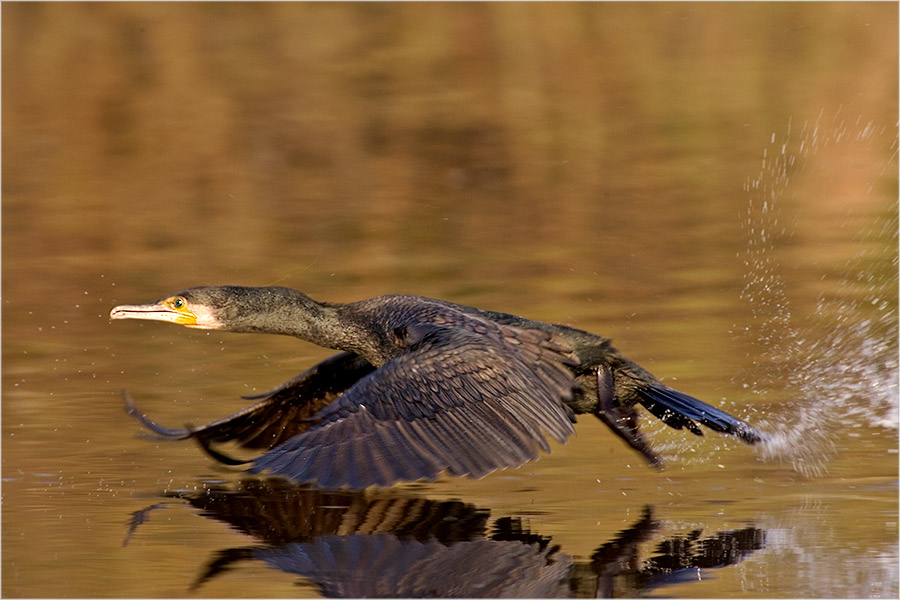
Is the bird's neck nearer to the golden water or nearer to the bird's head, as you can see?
the bird's head

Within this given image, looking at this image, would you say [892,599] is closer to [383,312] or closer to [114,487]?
[383,312]

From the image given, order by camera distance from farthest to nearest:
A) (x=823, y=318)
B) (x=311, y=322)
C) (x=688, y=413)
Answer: (x=823, y=318) < (x=311, y=322) < (x=688, y=413)

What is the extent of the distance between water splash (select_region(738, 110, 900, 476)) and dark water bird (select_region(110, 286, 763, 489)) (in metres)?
0.65

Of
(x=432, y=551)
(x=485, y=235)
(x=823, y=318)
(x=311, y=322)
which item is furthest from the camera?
(x=485, y=235)

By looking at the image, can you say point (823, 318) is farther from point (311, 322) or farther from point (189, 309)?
point (189, 309)

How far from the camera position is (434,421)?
5633 mm

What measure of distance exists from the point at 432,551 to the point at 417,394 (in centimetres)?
62

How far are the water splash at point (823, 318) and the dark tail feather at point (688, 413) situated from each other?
17cm

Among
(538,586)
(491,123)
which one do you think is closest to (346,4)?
(491,123)

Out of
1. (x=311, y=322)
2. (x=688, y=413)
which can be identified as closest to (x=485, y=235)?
(x=311, y=322)

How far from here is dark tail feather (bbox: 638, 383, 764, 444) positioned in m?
6.38

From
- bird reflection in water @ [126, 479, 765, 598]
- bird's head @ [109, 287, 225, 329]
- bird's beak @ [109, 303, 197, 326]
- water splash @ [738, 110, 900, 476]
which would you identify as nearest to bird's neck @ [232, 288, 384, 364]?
bird's head @ [109, 287, 225, 329]

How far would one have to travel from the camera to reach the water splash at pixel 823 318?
7.02m

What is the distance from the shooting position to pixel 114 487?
633cm
